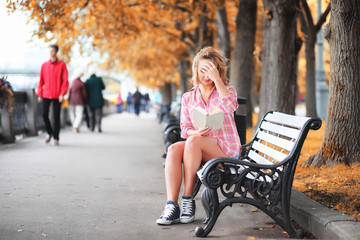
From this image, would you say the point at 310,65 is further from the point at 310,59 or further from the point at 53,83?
the point at 53,83

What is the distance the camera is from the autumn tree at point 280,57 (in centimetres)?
1099

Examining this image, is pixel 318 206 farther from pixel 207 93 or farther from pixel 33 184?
pixel 33 184

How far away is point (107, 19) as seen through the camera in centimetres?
1708

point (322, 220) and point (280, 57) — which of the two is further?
point (280, 57)

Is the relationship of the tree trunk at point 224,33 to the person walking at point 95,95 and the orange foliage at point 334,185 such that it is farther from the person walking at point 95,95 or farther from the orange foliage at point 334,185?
the orange foliage at point 334,185

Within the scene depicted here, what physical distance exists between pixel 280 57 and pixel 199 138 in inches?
260

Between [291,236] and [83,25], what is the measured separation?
14925mm

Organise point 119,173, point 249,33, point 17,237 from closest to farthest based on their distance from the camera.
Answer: point 17,237 → point 119,173 → point 249,33

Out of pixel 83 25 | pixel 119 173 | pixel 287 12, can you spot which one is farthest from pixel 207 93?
pixel 83 25

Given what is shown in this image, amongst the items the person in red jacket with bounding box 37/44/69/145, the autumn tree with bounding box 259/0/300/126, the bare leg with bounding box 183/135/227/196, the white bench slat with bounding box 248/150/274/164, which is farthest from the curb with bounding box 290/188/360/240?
the person in red jacket with bounding box 37/44/69/145

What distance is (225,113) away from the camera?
5.34 meters

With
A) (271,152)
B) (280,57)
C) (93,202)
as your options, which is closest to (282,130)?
(271,152)

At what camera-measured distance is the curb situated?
4.17 meters

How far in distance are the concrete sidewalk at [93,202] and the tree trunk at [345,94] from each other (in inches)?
80.3
